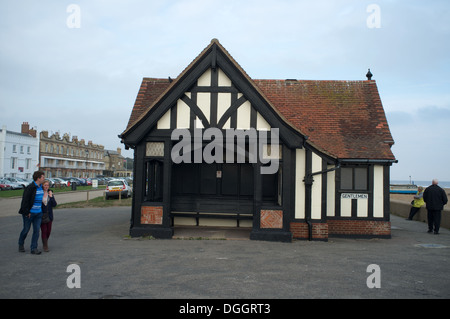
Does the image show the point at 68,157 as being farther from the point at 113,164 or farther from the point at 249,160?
the point at 249,160

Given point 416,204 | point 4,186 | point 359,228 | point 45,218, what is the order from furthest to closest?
point 4,186 < point 416,204 < point 359,228 < point 45,218

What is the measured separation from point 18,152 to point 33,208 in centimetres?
6372

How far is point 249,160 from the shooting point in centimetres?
1137

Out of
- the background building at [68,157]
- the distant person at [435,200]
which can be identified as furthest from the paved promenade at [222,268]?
the background building at [68,157]

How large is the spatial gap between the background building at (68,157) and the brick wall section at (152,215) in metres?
69.4

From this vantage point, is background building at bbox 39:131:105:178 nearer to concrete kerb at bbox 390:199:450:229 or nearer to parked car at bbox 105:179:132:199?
parked car at bbox 105:179:132:199

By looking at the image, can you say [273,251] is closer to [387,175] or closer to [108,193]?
[387,175]

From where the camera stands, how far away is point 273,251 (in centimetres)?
900

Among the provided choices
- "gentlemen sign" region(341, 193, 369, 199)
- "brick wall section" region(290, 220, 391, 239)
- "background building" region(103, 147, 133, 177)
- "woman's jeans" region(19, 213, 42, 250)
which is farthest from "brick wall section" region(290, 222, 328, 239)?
"background building" region(103, 147, 133, 177)

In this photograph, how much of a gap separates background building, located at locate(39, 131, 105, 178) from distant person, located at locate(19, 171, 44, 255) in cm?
7053

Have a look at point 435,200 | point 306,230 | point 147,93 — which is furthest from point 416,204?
point 147,93

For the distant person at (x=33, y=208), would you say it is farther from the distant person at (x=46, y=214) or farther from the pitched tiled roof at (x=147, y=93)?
the pitched tiled roof at (x=147, y=93)
